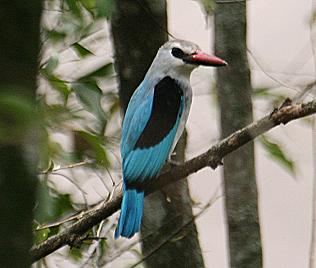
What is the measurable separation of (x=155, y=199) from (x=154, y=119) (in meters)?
0.30

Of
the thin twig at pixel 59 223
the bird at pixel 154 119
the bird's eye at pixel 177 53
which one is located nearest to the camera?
the thin twig at pixel 59 223

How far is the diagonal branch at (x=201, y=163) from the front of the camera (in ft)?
7.61

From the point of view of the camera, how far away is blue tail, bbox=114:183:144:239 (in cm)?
292

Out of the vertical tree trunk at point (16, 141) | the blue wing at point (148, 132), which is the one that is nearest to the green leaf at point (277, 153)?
the blue wing at point (148, 132)

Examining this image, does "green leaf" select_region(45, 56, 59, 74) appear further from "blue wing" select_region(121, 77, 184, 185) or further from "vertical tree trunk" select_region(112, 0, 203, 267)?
"blue wing" select_region(121, 77, 184, 185)

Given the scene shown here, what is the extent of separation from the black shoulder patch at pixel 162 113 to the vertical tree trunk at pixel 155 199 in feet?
0.62

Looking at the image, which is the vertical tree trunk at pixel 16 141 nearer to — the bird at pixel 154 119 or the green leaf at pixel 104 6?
the green leaf at pixel 104 6

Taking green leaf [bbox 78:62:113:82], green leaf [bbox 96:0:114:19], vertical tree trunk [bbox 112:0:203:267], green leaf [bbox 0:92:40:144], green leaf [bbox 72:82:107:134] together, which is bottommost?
vertical tree trunk [bbox 112:0:203:267]

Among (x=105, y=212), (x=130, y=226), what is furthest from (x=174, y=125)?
(x=105, y=212)

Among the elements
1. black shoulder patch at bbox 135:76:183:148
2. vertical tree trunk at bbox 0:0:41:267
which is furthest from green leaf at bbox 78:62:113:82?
vertical tree trunk at bbox 0:0:41:267

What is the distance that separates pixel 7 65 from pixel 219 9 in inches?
71.1

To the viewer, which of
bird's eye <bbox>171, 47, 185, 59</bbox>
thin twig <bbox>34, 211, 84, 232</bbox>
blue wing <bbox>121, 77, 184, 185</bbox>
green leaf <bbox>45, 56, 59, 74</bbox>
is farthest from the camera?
bird's eye <bbox>171, 47, 185, 59</bbox>

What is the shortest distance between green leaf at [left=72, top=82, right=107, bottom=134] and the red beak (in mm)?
460

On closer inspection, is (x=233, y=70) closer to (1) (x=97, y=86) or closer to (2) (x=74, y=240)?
(1) (x=97, y=86)
